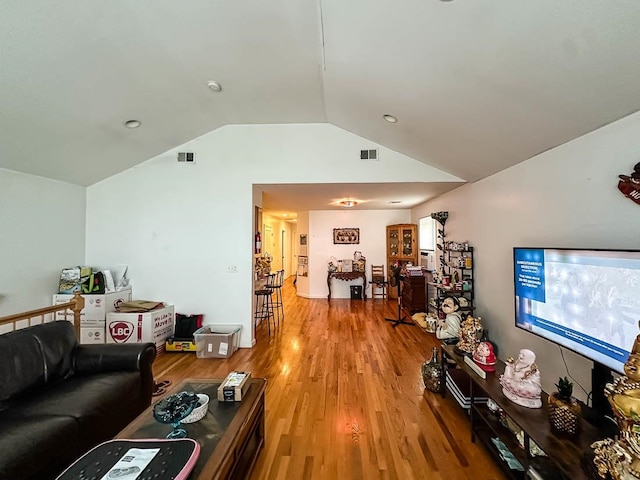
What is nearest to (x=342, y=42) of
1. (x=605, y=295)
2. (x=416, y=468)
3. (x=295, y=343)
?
(x=605, y=295)

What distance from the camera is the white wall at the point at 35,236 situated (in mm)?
3297

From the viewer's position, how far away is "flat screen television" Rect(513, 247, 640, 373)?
1453 millimetres

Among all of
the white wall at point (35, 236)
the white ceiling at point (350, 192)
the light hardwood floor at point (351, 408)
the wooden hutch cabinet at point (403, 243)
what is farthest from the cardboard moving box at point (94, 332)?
the wooden hutch cabinet at point (403, 243)

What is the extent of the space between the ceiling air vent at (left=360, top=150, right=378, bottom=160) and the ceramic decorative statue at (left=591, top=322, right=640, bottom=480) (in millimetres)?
3342

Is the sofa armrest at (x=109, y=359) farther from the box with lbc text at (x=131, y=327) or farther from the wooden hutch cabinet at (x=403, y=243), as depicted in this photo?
the wooden hutch cabinet at (x=403, y=243)

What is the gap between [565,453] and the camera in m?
1.29

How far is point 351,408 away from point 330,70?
9.94 ft

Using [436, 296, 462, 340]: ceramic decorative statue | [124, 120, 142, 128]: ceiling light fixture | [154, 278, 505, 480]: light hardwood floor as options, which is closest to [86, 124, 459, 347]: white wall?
[154, 278, 505, 480]: light hardwood floor

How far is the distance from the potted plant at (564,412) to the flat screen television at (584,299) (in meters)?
0.27

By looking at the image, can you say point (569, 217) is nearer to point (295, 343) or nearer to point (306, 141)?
point (306, 141)

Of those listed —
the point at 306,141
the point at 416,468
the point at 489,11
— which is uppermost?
the point at 306,141

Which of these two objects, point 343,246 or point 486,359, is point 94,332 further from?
point 343,246

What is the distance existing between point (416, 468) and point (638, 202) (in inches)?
83.0

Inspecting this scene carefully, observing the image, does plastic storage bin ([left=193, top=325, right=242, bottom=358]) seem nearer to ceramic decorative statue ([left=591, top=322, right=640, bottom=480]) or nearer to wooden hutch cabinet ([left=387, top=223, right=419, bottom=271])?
ceramic decorative statue ([left=591, top=322, right=640, bottom=480])
